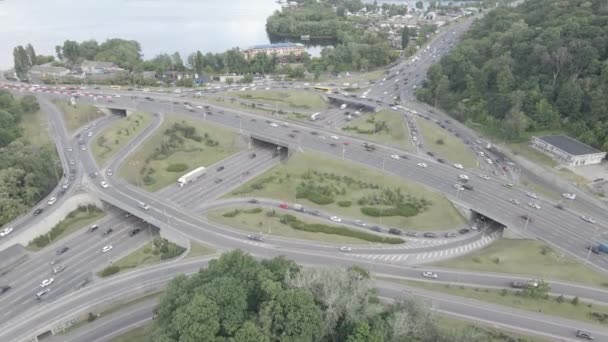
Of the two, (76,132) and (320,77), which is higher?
(320,77)

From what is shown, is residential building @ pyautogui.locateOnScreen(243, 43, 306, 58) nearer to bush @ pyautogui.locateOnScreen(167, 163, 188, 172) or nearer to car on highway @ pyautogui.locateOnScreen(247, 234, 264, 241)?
bush @ pyautogui.locateOnScreen(167, 163, 188, 172)

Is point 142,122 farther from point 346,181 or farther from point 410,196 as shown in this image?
point 410,196

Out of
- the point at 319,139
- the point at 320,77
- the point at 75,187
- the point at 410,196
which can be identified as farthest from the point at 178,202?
the point at 320,77

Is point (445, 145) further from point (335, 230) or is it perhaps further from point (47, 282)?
point (47, 282)

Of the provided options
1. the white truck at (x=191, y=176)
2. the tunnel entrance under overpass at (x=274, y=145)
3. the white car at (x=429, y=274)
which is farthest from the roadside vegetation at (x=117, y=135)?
the white car at (x=429, y=274)

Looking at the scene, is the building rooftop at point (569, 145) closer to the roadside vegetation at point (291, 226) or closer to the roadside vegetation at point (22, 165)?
the roadside vegetation at point (291, 226)
